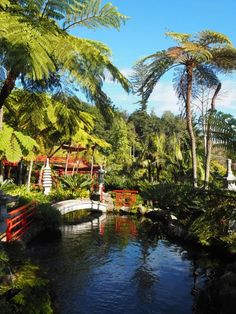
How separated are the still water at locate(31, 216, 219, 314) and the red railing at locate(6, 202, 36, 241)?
31.9 inches

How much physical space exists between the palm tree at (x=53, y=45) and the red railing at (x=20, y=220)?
3580mm

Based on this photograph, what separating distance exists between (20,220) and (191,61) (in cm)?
917

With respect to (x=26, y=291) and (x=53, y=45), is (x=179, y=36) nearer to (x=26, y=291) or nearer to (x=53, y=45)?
(x=53, y=45)

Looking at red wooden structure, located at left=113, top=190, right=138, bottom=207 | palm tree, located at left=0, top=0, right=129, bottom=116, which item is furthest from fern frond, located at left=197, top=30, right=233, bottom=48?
red wooden structure, located at left=113, top=190, right=138, bottom=207

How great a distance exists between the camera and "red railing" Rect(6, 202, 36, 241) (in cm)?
1134

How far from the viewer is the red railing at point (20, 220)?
1134 cm

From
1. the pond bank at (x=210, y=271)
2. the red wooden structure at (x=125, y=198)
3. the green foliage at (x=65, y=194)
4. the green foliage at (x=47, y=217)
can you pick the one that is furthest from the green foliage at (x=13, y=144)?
the red wooden structure at (x=125, y=198)

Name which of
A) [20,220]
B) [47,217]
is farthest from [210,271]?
[47,217]

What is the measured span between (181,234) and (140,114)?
47542 mm

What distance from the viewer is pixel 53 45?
9.51 meters

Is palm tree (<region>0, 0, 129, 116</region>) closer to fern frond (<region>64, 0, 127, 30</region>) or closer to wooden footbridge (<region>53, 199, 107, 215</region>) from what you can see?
fern frond (<region>64, 0, 127, 30</region>)

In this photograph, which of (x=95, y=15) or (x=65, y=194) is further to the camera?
(x=65, y=194)

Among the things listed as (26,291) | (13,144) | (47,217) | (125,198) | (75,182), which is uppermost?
(13,144)

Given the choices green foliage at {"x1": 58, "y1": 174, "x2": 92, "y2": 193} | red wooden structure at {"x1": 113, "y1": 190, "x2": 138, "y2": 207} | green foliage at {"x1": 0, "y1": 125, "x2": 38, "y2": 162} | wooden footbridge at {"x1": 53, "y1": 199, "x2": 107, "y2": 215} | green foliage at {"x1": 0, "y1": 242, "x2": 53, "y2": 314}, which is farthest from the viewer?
green foliage at {"x1": 58, "y1": 174, "x2": 92, "y2": 193}
